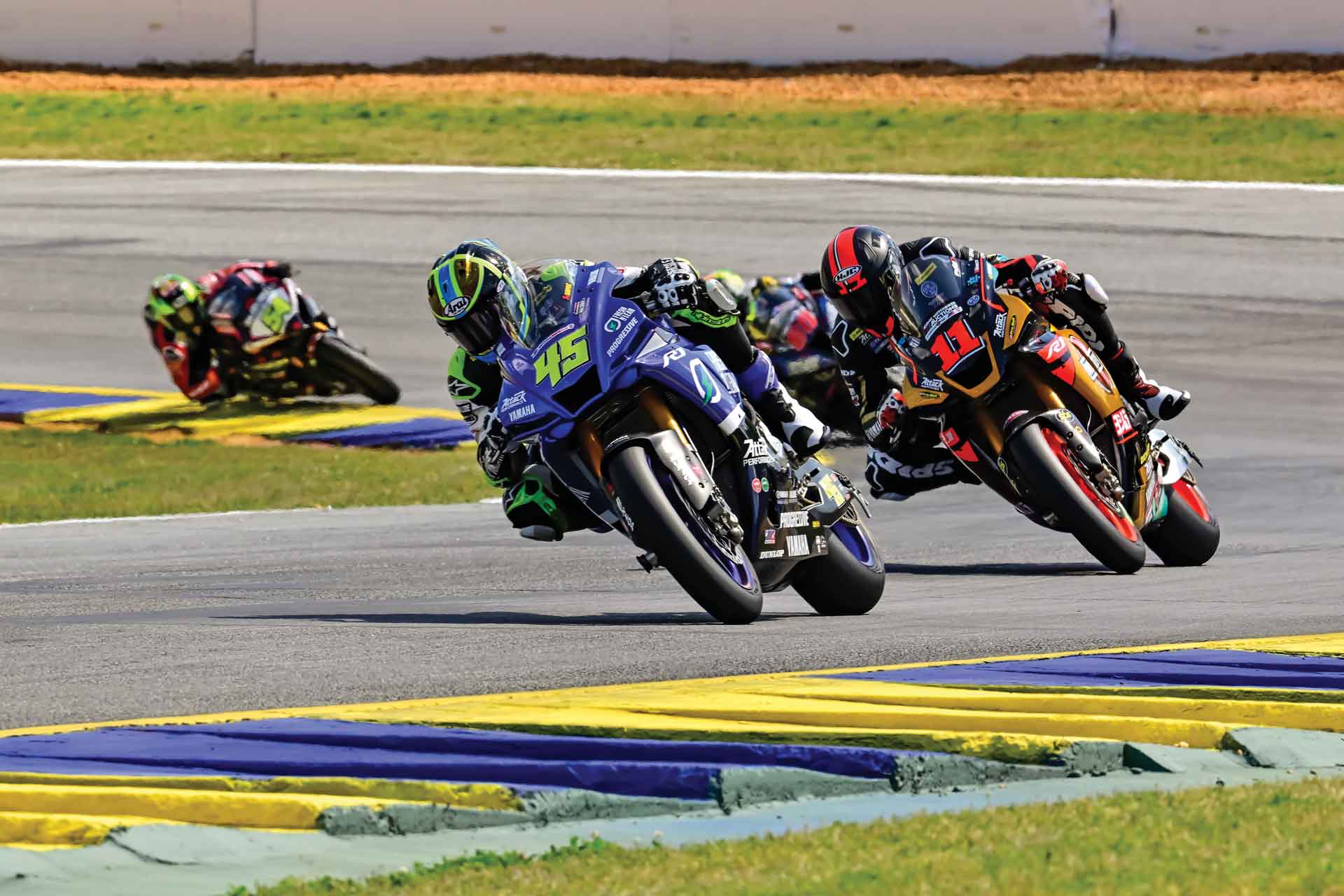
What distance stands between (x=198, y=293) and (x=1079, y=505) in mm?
11062

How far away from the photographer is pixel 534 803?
5.56 m

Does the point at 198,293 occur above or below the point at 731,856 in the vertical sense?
below

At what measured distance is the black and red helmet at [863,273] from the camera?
10672 millimetres

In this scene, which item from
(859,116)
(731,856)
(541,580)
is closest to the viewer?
(731,856)

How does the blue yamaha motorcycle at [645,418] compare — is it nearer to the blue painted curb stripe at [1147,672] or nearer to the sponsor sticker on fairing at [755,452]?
the sponsor sticker on fairing at [755,452]

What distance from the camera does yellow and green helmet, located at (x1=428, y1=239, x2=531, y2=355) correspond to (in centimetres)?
898

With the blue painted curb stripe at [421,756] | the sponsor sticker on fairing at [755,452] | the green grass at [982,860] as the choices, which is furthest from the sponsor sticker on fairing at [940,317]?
the green grass at [982,860]

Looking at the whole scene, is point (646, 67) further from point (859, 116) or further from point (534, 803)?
point (534, 803)

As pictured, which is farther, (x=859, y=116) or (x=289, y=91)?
(x=289, y=91)

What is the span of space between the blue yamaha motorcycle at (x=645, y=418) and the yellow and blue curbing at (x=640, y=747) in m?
1.50

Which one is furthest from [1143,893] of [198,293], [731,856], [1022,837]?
[198,293]

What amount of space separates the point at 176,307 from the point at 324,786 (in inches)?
566

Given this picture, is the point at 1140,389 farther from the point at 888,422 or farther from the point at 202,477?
the point at 202,477

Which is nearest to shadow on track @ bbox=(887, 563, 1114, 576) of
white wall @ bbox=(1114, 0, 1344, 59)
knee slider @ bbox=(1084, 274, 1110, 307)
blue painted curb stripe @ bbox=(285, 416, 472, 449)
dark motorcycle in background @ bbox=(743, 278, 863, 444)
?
knee slider @ bbox=(1084, 274, 1110, 307)
